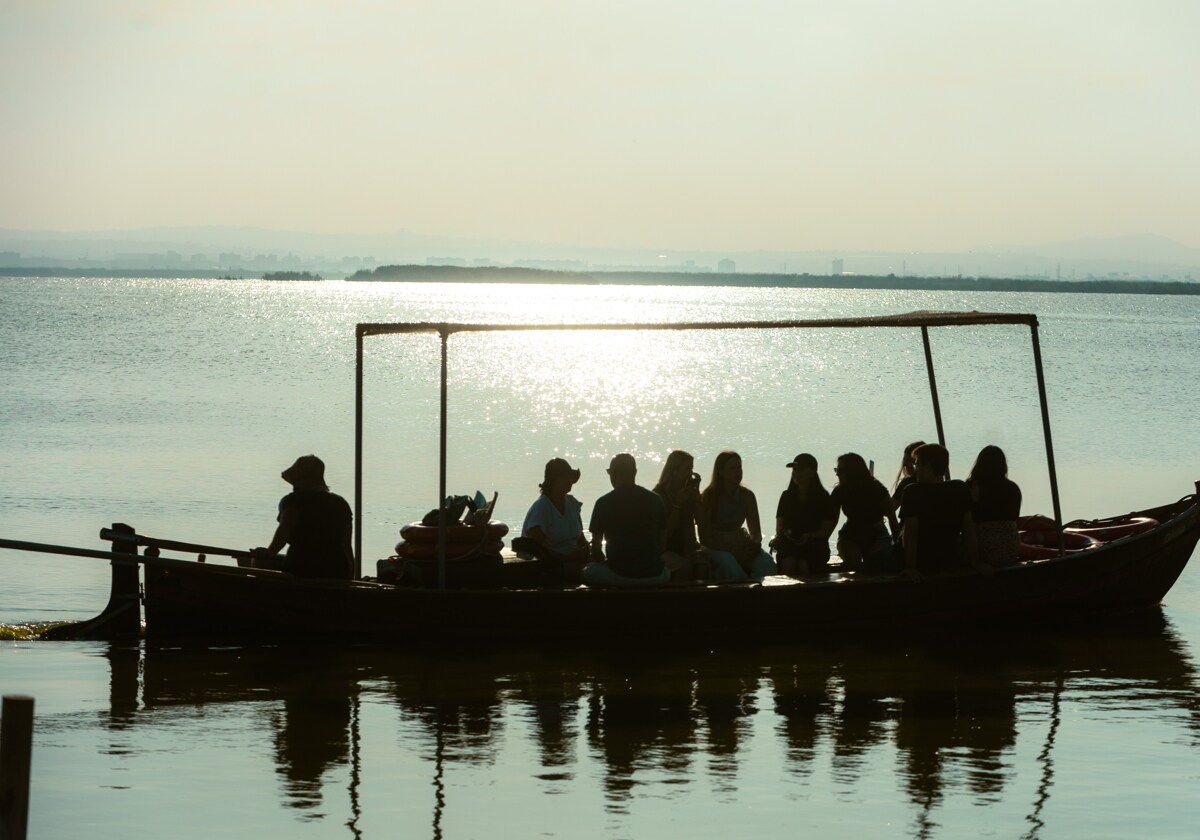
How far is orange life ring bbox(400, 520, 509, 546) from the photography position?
13.4 metres

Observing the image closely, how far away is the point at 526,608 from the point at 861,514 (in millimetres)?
3095

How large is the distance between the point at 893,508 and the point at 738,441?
26110 millimetres

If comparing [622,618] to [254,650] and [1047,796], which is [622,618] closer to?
[254,650]

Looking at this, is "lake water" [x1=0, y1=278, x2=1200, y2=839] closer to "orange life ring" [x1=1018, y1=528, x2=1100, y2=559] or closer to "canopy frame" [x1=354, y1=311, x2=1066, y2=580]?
"orange life ring" [x1=1018, y1=528, x2=1100, y2=559]

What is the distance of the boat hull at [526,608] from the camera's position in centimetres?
1338

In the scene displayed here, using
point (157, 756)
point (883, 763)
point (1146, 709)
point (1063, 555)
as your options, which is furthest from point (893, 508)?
point (157, 756)

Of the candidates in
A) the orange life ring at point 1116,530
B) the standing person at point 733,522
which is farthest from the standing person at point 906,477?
the orange life ring at point 1116,530

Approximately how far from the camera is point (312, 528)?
13164 millimetres

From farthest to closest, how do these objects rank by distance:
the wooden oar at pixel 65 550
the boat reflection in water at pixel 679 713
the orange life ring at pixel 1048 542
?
the orange life ring at pixel 1048 542
the wooden oar at pixel 65 550
the boat reflection in water at pixel 679 713

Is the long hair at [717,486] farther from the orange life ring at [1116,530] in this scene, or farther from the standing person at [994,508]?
the orange life ring at [1116,530]

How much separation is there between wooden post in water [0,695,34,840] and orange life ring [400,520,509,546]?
6.83m

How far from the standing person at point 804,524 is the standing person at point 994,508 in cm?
129

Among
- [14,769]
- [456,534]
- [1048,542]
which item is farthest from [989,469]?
[14,769]

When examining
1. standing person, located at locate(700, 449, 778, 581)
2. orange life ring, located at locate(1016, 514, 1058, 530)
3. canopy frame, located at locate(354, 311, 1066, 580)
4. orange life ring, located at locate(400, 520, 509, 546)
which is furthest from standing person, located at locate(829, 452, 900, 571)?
orange life ring, located at locate(400, 520, 509, 546)
